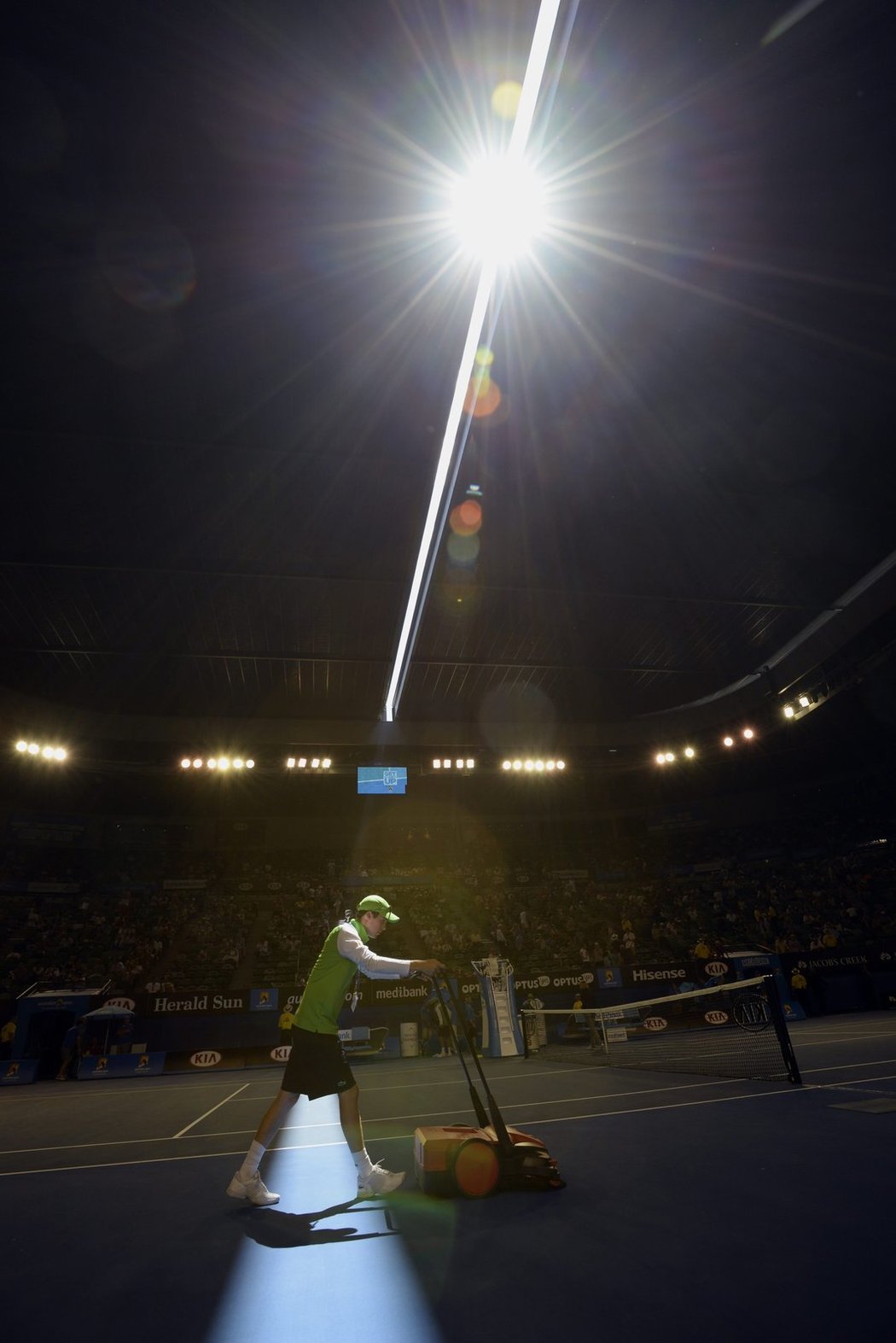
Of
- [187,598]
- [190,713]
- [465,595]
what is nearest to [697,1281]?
[465,595]

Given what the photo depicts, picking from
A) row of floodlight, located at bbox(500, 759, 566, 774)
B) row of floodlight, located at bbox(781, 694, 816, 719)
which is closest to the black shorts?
row of floodlight, located at bbox(781, 694, 816, 719)

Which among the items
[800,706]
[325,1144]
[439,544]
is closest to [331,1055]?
[325,1144]

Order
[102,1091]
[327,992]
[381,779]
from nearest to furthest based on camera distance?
1. [327,992]
2. [102,1091]
3. [381,779]

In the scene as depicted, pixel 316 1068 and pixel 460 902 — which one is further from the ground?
pixel 460 902

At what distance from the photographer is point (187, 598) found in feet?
62.1

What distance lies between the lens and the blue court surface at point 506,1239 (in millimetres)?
2139

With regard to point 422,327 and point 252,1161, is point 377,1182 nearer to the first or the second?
point 252,1161

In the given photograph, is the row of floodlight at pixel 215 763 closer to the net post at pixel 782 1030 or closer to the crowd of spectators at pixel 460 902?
the crowd of spectators at pixel 460 902

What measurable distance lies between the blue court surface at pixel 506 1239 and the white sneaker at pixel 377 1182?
99 millimetres

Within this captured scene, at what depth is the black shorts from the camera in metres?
3.94

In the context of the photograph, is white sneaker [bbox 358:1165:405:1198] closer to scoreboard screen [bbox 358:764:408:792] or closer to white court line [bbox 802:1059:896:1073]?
white court line [bbox 802:1059:896:1073]

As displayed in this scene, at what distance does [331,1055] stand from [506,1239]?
5.16ft

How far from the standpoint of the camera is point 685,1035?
1578 cm

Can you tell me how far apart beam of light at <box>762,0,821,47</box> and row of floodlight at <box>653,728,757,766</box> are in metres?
24.4
